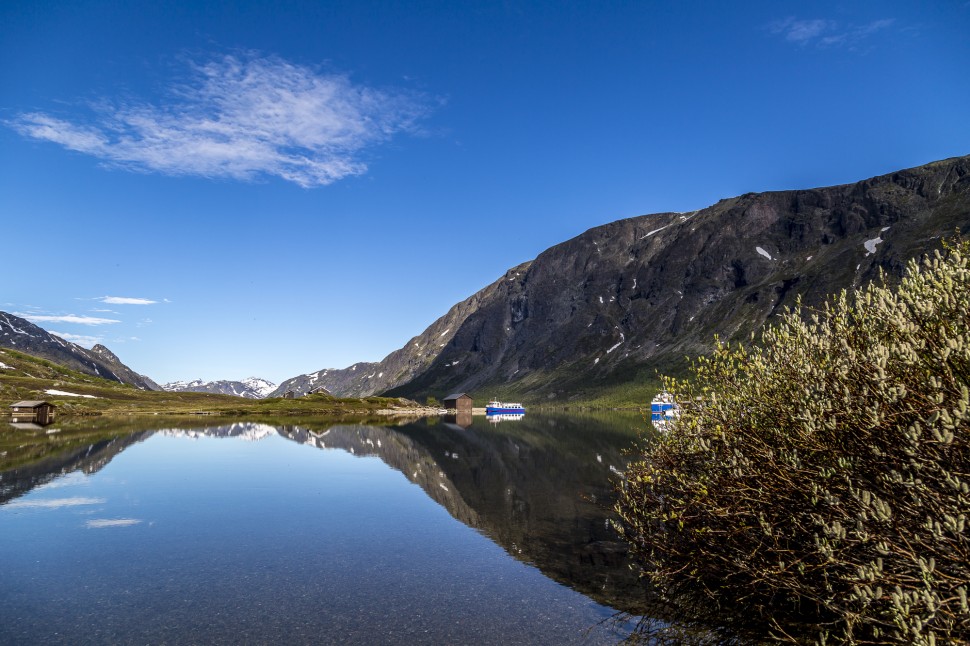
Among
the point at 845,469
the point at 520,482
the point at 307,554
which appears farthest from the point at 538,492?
the point at 845,469

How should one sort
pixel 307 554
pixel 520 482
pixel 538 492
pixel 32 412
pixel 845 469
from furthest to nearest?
pixel 32 412, pixel 520 482, pixel 538 492, pixel 307 554, pixel 845 469

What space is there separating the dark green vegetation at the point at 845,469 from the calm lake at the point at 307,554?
5349mm

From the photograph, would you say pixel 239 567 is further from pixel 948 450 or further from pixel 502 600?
pixel 948 450

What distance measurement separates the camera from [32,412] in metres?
128

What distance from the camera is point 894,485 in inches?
460

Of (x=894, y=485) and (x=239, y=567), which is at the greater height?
(x=894, y=485)

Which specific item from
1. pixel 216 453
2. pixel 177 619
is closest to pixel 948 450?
pixel 177 619

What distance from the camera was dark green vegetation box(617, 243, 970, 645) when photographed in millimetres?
10172

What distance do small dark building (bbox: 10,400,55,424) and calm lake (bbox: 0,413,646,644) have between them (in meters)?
81.0

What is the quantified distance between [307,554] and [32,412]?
137 meters

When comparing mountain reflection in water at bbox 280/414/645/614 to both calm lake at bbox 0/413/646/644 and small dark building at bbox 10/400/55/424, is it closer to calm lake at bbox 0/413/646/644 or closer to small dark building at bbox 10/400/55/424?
calm lake at bbox 0/413/646/644

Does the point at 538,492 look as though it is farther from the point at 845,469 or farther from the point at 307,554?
the point at 845,469

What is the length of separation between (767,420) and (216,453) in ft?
245

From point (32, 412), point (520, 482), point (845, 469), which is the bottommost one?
point (520, 482)
